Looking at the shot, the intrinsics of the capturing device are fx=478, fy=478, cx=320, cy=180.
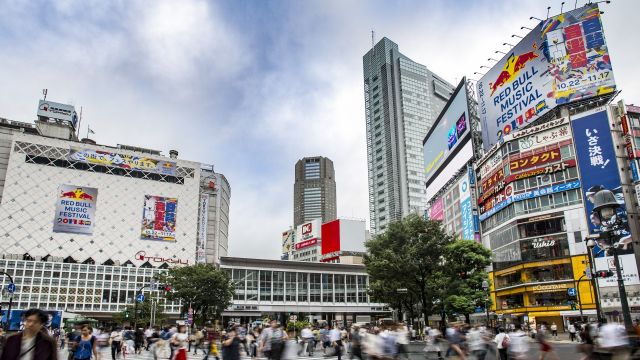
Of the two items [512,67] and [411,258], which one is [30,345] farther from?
[512,67]

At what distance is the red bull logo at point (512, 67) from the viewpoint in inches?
2361

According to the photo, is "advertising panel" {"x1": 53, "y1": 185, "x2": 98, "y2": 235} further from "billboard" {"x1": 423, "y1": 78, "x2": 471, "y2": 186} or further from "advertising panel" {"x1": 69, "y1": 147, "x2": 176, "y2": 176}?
"billboard" {"x1": 423, "y1": 78, "x2": 471, "y2": 186}

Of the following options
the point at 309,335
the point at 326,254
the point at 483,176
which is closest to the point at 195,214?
the point at 326,254

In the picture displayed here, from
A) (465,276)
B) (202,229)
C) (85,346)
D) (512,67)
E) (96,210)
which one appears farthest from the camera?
(202,229)

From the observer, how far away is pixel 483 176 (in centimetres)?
6475

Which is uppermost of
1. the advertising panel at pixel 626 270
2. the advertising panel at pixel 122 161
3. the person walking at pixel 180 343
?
the advertising panel at pixel 122 161

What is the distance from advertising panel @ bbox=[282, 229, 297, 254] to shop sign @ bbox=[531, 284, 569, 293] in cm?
10227

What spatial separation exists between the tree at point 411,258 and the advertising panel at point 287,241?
357 feet

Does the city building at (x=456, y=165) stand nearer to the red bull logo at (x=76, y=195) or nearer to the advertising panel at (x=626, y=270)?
the advertising panel at (x=626, y=270)

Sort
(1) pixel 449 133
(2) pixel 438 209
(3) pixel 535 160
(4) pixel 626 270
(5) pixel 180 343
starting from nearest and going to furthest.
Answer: (5) pixel 180 343 < (4) pixel 626 270 < (3) pixel 535 160 < (1) pixel 449 133 < (2) pixel 438 209

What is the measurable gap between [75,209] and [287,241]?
8256 centimetres

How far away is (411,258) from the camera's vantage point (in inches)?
1528

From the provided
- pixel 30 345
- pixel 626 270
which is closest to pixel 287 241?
pixel 626 270

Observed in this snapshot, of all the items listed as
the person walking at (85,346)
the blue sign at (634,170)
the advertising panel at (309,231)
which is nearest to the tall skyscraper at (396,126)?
the advertising panel at (309,231)
